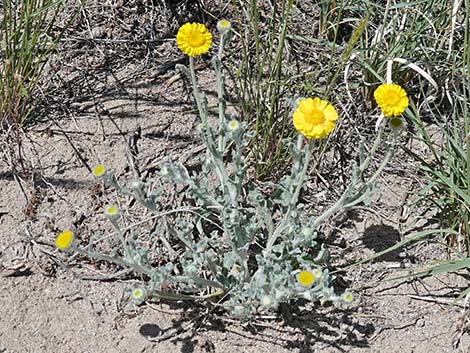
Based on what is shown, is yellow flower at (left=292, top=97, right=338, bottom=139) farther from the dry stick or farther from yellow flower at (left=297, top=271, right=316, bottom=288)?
the dry stick

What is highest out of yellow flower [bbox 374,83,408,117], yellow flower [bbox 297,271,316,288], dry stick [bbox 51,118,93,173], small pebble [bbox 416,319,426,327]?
yellow flower [bbox 374,83,408,117]

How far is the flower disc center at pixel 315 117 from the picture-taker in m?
1.52

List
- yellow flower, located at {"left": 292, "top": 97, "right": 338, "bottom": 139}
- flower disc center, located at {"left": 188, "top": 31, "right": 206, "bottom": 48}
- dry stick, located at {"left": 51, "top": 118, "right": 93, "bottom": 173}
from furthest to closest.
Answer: dry stick, located at {"left": 51, "top": 118, "right": 93, "bottom": 173}
flower disc center, located at {"left": 188, "top": 31, "right": 206, "bottom": 48}
yellow flower, located at {"left": 292, "top": 97, "right": 338, "bottom": 139}

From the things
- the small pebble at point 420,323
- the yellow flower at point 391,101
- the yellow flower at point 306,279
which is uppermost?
the yellow flower at point 391,101

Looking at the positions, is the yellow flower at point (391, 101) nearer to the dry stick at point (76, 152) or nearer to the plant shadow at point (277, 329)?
the plant shadow at point (277, 329)

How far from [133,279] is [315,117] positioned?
0.78 metres

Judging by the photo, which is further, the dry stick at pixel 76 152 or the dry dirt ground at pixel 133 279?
the dry stick at pixel 76 152

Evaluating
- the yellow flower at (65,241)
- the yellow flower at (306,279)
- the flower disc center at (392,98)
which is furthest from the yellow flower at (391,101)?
the yellow flower at (65,241)

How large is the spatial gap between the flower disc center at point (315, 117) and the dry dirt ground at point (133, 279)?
24.9 inches

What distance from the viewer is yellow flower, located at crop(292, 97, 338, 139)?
1512 millimetres

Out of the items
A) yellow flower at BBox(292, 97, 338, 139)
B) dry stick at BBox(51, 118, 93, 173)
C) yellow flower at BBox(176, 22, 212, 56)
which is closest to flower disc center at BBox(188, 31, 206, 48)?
yellow flower at BBox(176, 22, 212, 56)

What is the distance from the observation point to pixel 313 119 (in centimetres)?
152

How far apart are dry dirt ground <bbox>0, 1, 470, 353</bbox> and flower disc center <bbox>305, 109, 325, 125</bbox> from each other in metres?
0.63

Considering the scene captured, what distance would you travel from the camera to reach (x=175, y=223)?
2041mm
